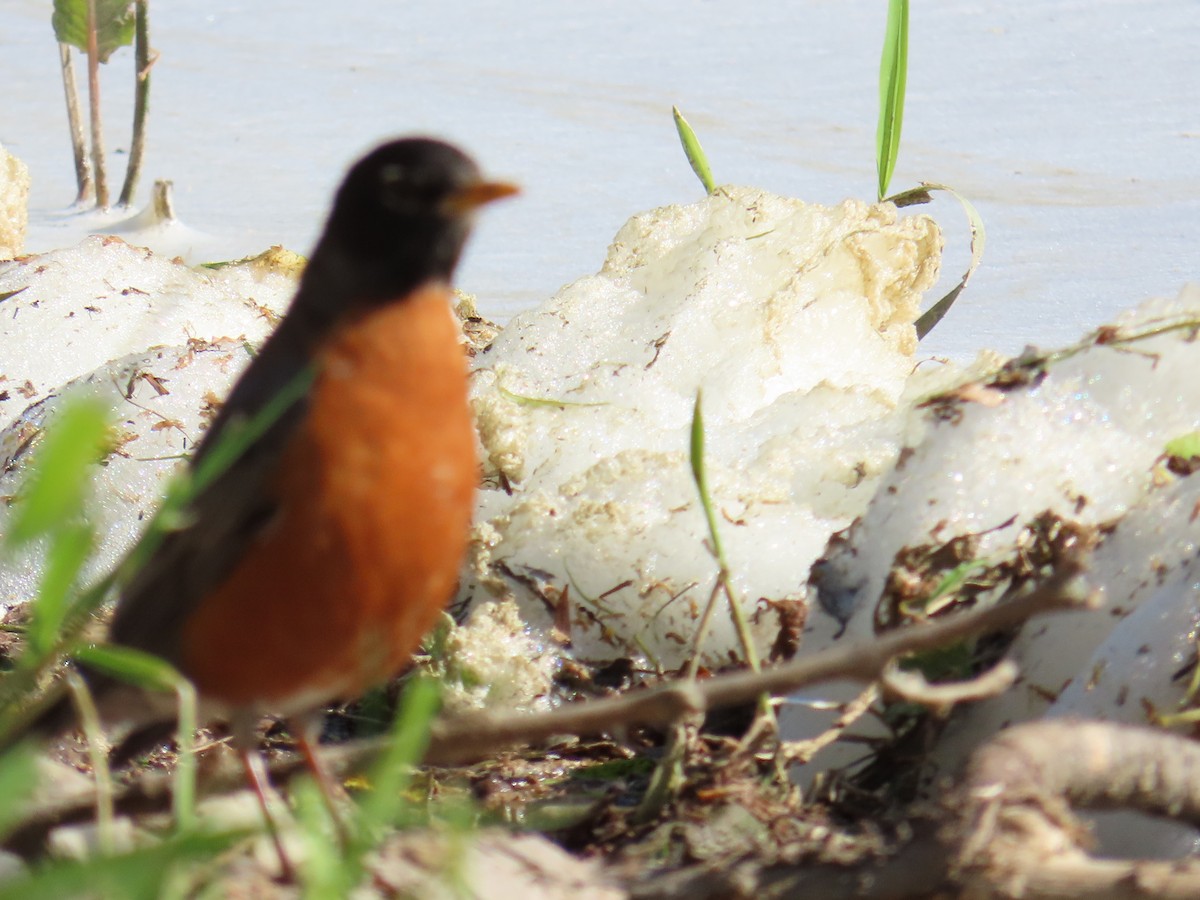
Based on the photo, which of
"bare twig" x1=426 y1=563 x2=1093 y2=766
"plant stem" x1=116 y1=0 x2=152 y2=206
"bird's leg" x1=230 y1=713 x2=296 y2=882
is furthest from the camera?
"plant stem" x1=116 y1=0 x2=152 y2=206

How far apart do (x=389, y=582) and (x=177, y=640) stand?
0.29 metres

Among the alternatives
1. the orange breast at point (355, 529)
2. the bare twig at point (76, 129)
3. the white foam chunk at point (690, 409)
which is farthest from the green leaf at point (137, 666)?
the bare twig at point (76, 129)

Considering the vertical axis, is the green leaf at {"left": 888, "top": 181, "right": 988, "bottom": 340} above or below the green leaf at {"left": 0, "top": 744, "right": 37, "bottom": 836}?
below

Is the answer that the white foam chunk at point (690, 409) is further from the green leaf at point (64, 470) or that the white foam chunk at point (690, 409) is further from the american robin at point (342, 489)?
the green leaf at point (64, 470)

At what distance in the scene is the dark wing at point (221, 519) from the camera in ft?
5.62

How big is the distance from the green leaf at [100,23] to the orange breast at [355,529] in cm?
331

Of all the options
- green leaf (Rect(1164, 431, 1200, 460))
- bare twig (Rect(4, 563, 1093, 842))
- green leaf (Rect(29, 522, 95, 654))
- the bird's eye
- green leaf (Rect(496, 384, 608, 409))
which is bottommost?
green leaf (Rect(496, 384, 608, 409))

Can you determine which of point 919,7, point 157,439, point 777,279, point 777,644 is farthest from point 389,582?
point 919,7

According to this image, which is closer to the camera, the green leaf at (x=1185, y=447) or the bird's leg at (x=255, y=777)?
the bird's leg at (x=255, y=777)

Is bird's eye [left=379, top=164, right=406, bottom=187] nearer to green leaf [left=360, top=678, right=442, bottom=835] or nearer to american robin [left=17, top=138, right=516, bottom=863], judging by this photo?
american robin [left=17, top=138, right=516, bottom=863]

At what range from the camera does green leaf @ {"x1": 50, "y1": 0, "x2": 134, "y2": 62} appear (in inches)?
182

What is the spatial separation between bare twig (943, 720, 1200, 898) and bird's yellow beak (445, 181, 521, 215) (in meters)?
0.82

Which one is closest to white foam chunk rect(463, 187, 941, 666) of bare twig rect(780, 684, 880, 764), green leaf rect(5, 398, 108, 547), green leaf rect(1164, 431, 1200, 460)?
bare twig rect(780, 684, 880, 764)

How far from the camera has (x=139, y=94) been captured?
4.48 m
